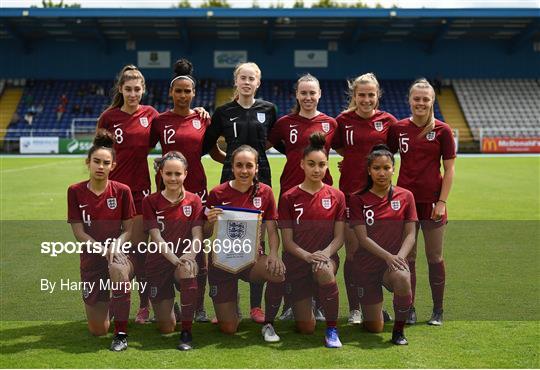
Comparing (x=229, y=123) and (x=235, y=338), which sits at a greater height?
(x=229, y=123)

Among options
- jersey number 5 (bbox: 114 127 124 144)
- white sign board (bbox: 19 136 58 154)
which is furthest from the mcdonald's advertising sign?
jersey number 5 (bbox: 114 127 124 144)

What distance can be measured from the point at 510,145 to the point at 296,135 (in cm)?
2734

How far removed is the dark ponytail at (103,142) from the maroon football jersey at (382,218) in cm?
179

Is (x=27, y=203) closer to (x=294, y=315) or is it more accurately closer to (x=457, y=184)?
(x=294, y=315)

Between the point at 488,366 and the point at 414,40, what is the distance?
3523 centimetres

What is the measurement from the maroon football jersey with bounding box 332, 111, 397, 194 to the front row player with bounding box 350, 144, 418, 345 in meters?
0.40

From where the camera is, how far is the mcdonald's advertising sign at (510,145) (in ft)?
97.7

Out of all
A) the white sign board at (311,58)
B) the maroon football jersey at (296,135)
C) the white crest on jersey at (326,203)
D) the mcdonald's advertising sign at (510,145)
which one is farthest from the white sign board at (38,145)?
the white crest on jersey at (326,203)

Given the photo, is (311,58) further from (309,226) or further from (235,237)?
(235,237)

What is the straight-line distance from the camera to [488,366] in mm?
3854

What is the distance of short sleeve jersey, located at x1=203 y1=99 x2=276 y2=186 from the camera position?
4973 millimetres

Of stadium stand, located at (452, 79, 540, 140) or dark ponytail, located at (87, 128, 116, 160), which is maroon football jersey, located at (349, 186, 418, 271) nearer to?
dark ponytail, located at (87, 128, 116, 160)

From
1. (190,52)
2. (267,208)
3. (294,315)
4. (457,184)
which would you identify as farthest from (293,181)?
(190,52)

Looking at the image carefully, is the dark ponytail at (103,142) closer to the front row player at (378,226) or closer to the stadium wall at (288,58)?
the front row player at (378,226)
